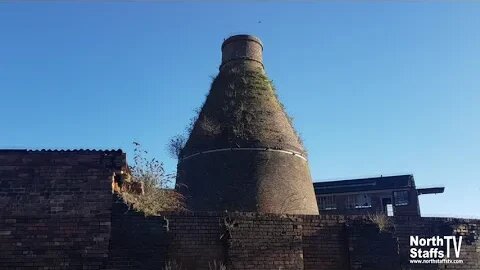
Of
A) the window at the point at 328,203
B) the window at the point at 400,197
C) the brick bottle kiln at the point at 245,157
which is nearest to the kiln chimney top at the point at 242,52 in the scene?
the brick bottle kiln at the point at 245,157

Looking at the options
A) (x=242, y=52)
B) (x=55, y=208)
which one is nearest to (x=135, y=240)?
(x=55, y=208)

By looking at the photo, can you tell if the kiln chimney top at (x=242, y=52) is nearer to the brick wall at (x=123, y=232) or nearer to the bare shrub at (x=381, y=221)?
the bare shrub at (x=381, y=221)

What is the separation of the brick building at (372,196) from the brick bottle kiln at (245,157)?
350 inches

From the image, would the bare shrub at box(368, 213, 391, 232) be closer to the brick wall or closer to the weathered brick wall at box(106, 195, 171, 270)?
the brick wall

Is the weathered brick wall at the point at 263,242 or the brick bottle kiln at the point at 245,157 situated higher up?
the brick bottle kiln at the point at 245,157

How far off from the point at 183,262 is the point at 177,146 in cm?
693

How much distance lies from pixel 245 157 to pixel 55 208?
20.6ft

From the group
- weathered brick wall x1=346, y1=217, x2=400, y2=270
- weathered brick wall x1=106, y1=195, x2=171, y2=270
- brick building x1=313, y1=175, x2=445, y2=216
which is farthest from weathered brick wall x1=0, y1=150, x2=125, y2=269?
brick building x1=313, y1=175, x2=445, y2=216

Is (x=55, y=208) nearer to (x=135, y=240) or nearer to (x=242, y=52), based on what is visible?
(x=135, y=240)

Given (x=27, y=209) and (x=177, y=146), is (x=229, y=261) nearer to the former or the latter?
(x=27, y=209)

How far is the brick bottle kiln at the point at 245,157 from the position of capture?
12445 millimetres

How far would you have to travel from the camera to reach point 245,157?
12906 mm

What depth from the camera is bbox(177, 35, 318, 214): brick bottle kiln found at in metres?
12.4

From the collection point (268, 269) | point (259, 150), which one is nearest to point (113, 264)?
point (268, 269)
